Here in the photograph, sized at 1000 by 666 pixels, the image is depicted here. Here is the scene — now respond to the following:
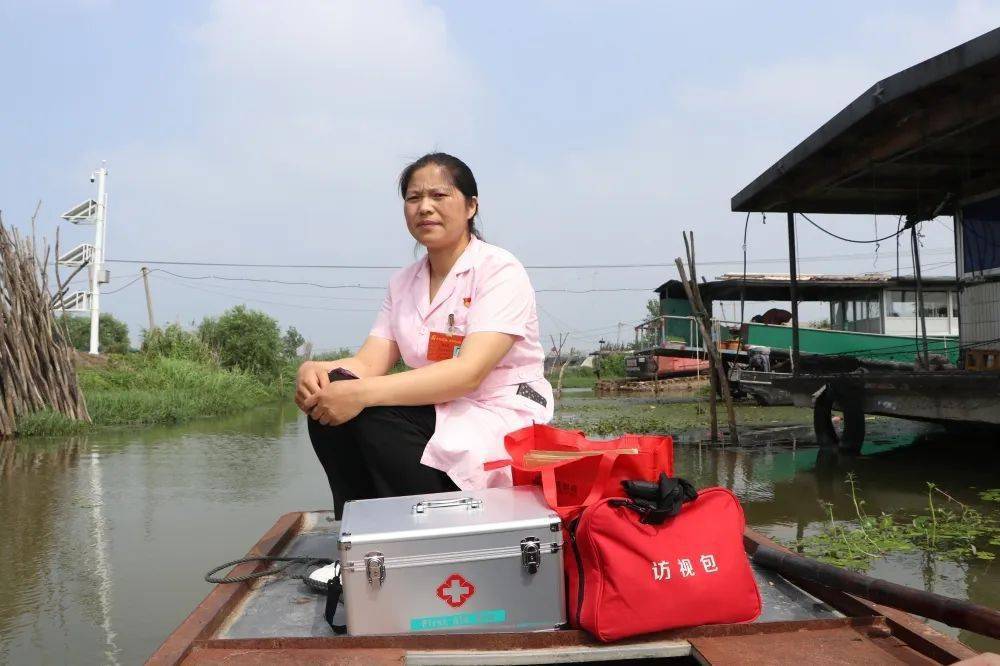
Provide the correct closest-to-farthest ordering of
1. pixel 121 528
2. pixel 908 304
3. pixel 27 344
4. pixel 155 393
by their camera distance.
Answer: pixel 121 528, pixel 27 344, pixel 155 393, pixel 908 304

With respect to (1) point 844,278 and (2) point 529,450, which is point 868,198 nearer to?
(2) point 529,450

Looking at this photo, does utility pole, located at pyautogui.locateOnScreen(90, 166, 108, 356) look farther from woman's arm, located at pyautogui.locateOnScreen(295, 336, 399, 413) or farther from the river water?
woman's arm, located at pyautogui.locateOnScreen(295, 336, 399, 413)

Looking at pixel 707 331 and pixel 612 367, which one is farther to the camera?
pixel 612 367

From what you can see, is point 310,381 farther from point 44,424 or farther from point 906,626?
point 44,424

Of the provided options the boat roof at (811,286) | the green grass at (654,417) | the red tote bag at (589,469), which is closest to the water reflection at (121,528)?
the red tote bag at (589,469)

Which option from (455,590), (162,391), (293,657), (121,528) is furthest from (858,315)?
(293,657)

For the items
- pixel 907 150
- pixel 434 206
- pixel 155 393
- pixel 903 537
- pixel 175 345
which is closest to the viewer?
pixel 434 206

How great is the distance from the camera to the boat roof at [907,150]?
5.02 meters

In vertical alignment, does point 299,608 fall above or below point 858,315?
below

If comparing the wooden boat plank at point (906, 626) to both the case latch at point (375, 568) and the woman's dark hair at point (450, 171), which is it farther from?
the woman's dark hair at point (450, 171)

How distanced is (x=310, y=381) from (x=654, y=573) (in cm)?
109

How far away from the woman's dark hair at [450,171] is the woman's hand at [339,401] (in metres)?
0.70

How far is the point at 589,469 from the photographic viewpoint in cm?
193

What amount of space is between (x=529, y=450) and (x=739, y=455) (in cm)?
591
